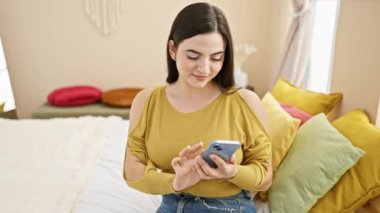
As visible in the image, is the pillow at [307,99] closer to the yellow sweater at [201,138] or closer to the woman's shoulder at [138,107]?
the yellow sweater at [201,138]

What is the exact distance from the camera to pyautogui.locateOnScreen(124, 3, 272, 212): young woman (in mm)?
935

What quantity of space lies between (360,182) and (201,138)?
0.57 metres

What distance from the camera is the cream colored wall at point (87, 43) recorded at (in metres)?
2.96

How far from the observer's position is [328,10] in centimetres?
217

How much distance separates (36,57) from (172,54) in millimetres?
2491

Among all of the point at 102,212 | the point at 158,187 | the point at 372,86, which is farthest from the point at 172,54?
the point at 372,86

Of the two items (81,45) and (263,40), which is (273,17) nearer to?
(263,40)

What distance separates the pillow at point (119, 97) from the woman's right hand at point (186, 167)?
202 centimetres

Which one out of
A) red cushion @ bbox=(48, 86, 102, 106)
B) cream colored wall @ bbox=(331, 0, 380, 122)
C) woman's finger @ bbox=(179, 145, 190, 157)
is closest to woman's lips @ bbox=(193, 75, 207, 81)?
woman's finger @ bbox=(179, 145, 190, 157)

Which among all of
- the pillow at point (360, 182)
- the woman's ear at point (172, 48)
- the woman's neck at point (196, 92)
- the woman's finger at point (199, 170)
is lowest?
the pillow at point (360, 182)

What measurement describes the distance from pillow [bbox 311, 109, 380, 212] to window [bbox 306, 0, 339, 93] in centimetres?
103

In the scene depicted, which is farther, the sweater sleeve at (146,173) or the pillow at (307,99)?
the pillow at (307,99)

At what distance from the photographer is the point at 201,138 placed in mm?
984

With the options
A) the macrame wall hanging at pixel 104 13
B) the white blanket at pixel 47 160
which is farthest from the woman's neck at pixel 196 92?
the macrame wall hanging at pixel 104 13
